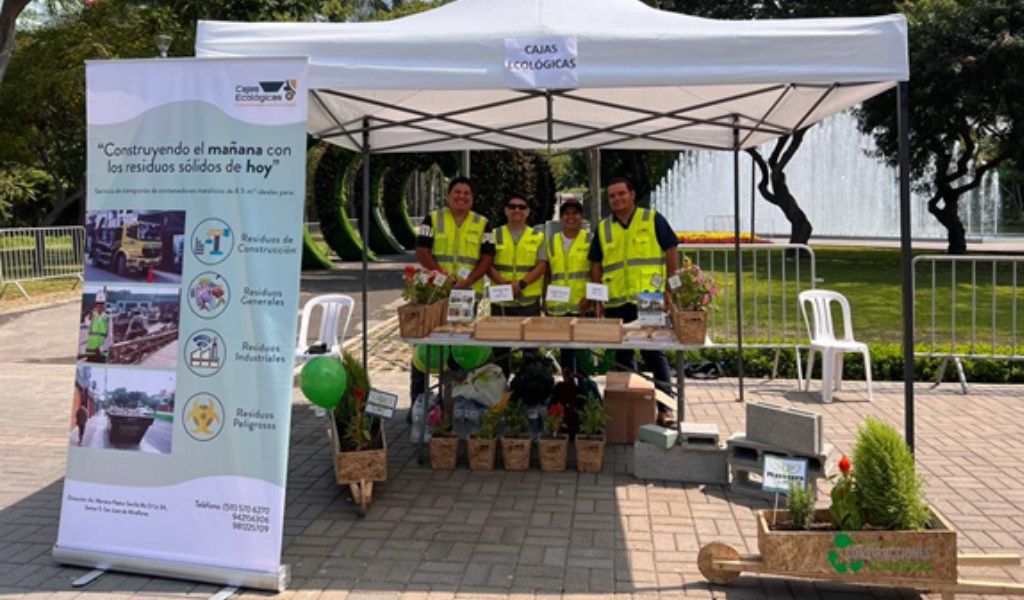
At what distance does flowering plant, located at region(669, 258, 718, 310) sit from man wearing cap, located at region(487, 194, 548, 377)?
56.4 inches

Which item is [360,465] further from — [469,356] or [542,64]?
[542,64]

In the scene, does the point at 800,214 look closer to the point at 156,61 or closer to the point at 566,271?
the point at 566,271

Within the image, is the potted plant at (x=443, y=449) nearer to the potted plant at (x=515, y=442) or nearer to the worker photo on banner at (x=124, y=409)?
the potted plant at (x=515, y=442)

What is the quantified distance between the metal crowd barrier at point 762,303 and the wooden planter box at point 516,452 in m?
1.42

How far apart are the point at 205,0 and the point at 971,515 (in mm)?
19635

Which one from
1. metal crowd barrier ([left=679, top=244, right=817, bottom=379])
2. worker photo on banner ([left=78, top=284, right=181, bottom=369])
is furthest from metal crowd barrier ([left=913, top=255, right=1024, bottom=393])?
worker photo on banner ([left=78, top=284, right=181, bottom=369])

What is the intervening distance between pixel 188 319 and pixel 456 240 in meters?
2.93

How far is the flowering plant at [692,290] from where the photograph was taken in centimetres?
561

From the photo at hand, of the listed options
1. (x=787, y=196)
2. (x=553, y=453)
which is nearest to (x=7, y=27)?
(x=553, y=453)

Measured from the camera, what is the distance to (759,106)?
22.3ft

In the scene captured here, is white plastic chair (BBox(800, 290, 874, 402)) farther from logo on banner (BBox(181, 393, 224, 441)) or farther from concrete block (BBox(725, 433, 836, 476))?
logo on banner (BBox(181, 393, 224, 441))

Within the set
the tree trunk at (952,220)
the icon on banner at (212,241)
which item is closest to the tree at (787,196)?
the tree trunk at (952,220)

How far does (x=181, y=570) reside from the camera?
4180 millimetres

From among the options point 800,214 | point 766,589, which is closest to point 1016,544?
point 766,589
